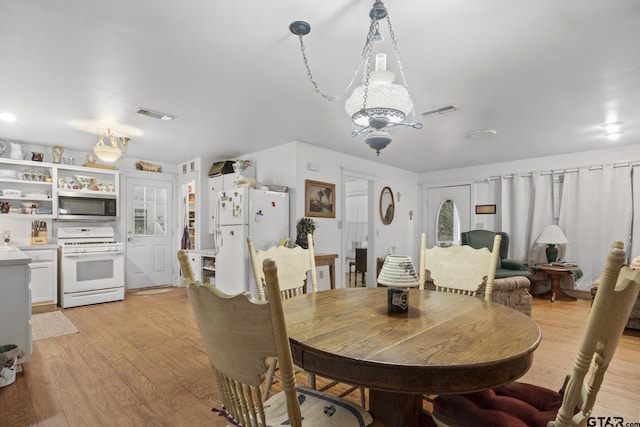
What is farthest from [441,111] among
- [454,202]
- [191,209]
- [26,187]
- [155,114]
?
[26,187]

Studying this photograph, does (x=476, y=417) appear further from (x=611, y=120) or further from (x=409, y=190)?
(x=409, y=190)

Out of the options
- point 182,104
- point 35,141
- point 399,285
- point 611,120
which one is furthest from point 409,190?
point 35,141

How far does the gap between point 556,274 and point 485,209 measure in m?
1.66

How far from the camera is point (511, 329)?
1.18 metres

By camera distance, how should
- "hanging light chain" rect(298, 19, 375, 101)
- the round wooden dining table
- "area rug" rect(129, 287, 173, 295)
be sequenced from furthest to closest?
"area rug" rect(129, 287, 173, 295), "hanging light chain" rect(298, 19, 375, 101), the round wooden dining table

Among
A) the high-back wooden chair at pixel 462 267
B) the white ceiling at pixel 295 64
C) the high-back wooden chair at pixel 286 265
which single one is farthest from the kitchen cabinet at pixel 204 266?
the high-back wooden chair at pixel 462 267

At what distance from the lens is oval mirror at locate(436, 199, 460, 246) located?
21.6 feet

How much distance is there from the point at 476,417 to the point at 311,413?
0.54 meters

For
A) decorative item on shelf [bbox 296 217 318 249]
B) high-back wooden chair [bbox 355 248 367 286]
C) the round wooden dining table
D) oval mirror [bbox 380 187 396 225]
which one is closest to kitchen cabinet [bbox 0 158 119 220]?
decorative item on shelf [bbox 296 217 318 249]

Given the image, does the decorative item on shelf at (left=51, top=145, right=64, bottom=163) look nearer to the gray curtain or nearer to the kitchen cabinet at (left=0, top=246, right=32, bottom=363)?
the kitchen cabinet at (left=0, top=246, right=32, bottom=363)

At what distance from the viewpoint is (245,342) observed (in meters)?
0.79

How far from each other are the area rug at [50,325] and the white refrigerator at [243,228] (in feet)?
5.48

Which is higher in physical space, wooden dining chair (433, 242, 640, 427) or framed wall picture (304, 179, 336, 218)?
framed wall picture (304, 179, 336, 218)

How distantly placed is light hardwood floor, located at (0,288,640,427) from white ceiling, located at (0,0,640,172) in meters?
2.27
